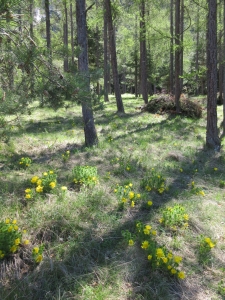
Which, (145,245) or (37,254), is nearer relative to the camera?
(37,254)

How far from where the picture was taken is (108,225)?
407 cm

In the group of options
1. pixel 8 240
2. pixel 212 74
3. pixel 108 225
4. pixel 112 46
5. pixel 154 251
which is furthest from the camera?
pixel 112 46

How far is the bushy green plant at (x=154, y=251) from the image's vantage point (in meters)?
→ 3.22

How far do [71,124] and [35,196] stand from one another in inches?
235

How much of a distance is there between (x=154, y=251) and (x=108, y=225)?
0.94 meters

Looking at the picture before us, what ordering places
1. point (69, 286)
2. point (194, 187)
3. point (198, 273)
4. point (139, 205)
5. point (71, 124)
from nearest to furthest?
point (69, 286) < point (198, 273) < point (139, 205) < point (194, 187) < point (71, 124)

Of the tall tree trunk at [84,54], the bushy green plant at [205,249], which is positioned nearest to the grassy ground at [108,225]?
the bushy green plant at [205,249]

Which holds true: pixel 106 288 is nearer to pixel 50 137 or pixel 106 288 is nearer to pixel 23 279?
pixel 23 279

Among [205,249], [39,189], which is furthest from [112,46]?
[205,249]

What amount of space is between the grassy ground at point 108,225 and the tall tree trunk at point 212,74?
1.18 meters

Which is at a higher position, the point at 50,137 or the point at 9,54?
the point at 9,54

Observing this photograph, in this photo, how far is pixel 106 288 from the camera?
308 cm

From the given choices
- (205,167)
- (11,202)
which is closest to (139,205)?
(11,202)

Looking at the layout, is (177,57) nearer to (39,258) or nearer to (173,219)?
(173,219)
